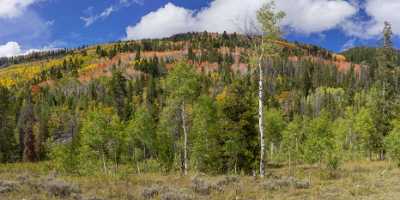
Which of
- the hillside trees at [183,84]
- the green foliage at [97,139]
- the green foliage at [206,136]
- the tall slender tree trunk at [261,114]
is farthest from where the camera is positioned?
the green foliage at [97,139]

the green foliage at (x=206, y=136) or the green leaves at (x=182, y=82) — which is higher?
the green leaves at (x=182, y=82)

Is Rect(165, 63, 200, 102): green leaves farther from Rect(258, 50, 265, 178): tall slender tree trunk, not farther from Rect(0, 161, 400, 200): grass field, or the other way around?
Rect(0, 161, 400, 200): grass field

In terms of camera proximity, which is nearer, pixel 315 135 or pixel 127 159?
pixel 315 135

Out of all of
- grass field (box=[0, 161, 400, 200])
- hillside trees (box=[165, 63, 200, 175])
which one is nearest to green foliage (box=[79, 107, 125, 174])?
hillside trees (box=[165, 63, 200, 175])

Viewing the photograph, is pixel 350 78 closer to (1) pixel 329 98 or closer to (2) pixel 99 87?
(1) pixel 329 98

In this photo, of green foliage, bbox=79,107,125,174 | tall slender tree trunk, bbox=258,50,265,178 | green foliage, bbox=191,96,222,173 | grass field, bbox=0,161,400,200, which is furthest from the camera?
green foliage, bbox=79,107,125,174

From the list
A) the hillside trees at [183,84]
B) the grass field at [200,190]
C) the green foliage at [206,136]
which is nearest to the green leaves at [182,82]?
the hillside trees at [183,84]

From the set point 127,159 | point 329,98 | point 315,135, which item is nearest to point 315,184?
point 315,135

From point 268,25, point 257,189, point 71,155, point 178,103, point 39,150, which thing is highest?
point 268,25

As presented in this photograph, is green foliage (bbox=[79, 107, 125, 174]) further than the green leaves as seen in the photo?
Yes

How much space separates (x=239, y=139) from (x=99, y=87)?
164813 millimetres

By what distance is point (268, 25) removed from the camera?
25516 millimetres

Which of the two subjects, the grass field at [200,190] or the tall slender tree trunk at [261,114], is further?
the tall slender tree trunk at [261,114]

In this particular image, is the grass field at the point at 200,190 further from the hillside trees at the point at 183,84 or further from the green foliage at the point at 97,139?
the green foliage at the point at 97,139
